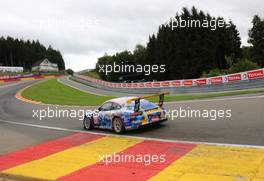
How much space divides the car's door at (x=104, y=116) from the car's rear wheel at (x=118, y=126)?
36cm

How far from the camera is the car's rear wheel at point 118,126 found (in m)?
12.9

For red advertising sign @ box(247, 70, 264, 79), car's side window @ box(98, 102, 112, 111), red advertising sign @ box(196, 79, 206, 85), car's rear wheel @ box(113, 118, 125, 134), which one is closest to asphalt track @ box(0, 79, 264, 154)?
car's rear wheel @ box(113, 118, 125, 134)

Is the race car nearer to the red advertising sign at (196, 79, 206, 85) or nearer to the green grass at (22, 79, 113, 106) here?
the green grass at (22, 79, 113, 106)

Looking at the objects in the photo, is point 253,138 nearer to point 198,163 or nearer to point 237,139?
point 237,139

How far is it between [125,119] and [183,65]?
140 ft

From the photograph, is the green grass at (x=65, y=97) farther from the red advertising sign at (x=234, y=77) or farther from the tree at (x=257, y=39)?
the tree at (x=257, y=39)

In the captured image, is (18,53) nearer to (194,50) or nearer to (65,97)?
(194,50)

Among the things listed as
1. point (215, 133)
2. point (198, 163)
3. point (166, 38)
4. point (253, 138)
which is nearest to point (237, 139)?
point (253, 138)

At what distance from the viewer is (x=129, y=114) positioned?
12.6 meters

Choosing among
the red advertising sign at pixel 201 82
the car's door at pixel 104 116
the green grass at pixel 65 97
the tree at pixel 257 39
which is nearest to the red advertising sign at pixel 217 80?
the red advertising sign at pixel 201 82

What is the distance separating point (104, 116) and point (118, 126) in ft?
3.00

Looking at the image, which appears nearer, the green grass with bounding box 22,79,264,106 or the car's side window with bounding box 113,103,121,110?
the car's side window with bounding box 113,103,121,110

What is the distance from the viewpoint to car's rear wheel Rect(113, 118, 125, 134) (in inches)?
510

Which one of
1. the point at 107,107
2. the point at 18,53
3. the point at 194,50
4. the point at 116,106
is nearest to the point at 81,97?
the point at 194,50
